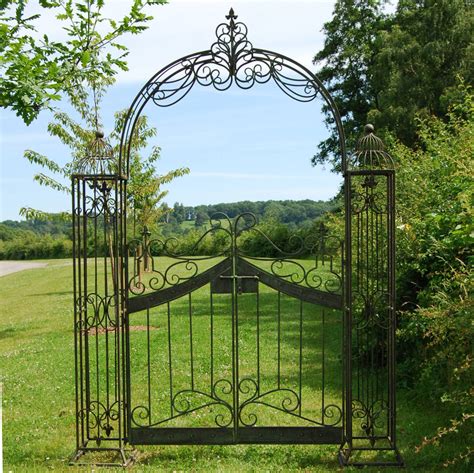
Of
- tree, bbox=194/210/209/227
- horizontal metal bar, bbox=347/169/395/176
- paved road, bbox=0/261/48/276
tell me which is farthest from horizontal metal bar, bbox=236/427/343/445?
paved road, bbox=0/261/48/276

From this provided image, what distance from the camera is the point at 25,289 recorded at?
2178 centimetres

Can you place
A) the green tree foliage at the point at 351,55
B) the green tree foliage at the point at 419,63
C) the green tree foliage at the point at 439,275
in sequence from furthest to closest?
1. the green tree foliage at the point at 351,55
2. the green tree foliage at the point at 419,63
3. the green tree foliage at the point at 439,275

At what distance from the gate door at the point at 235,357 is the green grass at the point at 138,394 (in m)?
0.10

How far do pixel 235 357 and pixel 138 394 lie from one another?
2.15 meters

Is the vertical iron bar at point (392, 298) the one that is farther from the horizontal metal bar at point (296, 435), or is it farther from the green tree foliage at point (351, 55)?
the green tree foliage at point (351, 55)

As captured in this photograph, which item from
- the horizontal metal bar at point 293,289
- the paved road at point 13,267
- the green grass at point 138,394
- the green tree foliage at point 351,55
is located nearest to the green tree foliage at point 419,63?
the green tree foliage at point 351,55

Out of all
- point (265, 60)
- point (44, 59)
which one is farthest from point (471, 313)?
point (44, 59)

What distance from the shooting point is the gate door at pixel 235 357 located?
505cm

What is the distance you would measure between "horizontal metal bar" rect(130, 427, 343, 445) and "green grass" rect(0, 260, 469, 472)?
0.53 ft

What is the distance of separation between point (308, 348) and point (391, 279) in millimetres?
4326

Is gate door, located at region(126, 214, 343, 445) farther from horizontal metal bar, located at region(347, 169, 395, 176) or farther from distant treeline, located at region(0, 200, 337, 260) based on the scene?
distant treeline, located at region(0, 200, 337, 260)

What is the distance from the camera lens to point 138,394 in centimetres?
706

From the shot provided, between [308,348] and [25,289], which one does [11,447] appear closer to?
[308,348]

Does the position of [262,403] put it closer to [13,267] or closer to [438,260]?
[438,260]
